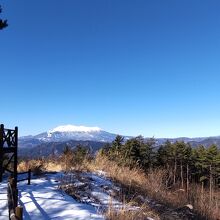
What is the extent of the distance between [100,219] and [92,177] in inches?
223

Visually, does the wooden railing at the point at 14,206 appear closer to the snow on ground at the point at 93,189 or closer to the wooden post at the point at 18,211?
the wooden post at the point at 18,211

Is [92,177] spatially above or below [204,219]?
above

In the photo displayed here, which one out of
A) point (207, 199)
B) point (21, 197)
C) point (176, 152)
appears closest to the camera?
point (21, 197)

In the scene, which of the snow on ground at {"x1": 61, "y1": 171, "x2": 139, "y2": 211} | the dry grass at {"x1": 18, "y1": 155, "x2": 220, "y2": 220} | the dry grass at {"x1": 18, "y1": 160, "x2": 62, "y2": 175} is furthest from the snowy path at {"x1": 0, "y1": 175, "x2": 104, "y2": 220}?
the dry grass at {"x1": 18, "y1": 160, "x2": 62, "y2": 175}

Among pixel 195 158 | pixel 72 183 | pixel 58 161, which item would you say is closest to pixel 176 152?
pixel 195 158

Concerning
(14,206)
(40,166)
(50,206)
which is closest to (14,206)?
(14,206)

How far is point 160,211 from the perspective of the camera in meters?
9.28

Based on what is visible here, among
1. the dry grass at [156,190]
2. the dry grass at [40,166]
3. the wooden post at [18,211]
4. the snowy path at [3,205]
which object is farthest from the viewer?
the dry grass at [40,166]

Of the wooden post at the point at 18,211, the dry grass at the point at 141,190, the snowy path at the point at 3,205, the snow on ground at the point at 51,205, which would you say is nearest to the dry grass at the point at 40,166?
the dry grass at the point at 141,190

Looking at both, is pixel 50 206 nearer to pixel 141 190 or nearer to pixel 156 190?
pixel 141 190

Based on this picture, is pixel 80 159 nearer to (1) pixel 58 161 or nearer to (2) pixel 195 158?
(1) pixel 58 161

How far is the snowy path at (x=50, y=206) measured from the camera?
762cm

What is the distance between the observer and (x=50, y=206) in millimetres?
8539

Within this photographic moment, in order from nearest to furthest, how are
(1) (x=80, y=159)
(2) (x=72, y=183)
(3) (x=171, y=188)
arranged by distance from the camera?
(2) (x=72, y=183), (3) (x=171, y=188), (1) (x=80, y=159)
